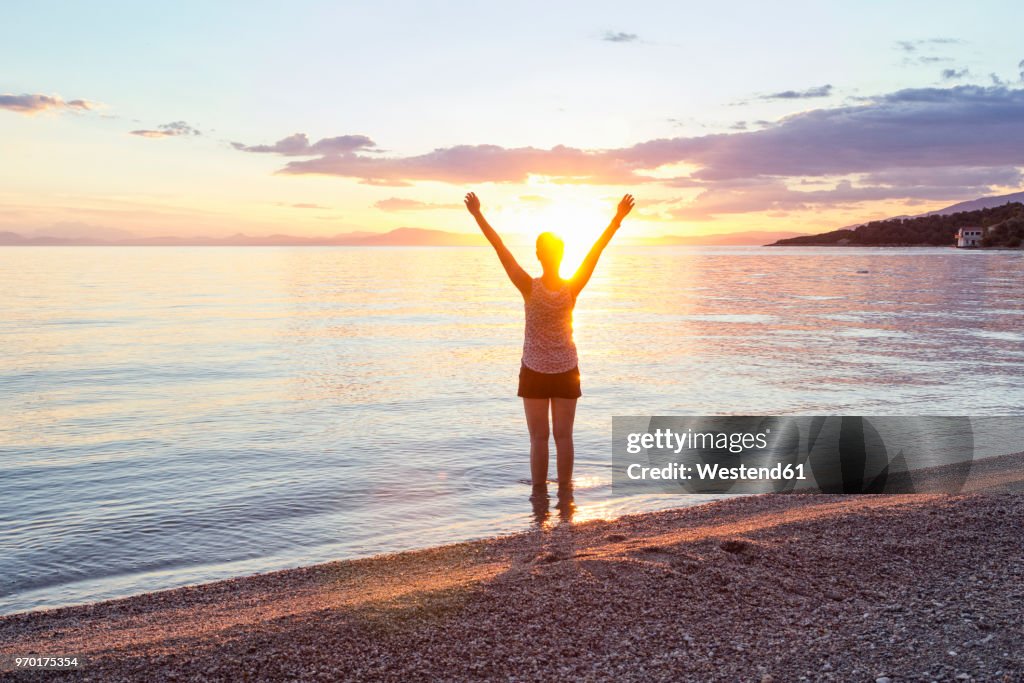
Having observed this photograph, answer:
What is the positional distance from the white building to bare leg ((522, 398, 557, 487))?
210 m

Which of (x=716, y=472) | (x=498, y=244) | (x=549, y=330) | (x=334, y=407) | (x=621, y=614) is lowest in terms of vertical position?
(x=716, y=472)

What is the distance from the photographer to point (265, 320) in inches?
1332

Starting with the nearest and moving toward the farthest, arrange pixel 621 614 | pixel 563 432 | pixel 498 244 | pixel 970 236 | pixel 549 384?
pixel 621 614 → pixel 498 244 → pixel 549 384 → pixel 563 432 → pixel 970 236

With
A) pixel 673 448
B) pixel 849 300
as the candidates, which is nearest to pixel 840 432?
pixel 673 448

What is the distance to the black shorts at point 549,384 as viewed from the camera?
8.48 m

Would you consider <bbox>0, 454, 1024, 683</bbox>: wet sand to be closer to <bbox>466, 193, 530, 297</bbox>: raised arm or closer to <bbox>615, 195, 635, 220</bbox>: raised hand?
<bbox>466, 193, 530, 297</bbox>: raised arm

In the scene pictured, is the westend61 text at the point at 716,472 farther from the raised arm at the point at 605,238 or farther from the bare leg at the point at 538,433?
the raised arm at the point at 605,238

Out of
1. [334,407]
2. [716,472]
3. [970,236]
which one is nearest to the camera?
[716,472]

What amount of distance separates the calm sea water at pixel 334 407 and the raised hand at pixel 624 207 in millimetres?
3260

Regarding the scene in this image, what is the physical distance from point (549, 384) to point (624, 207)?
1.99m

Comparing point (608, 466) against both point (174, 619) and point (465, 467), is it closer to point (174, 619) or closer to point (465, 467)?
point (465, 467)

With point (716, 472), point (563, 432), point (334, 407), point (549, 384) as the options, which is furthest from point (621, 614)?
point (334, 407)

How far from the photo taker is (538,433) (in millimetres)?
8945

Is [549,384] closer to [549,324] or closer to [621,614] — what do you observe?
[549,324]
